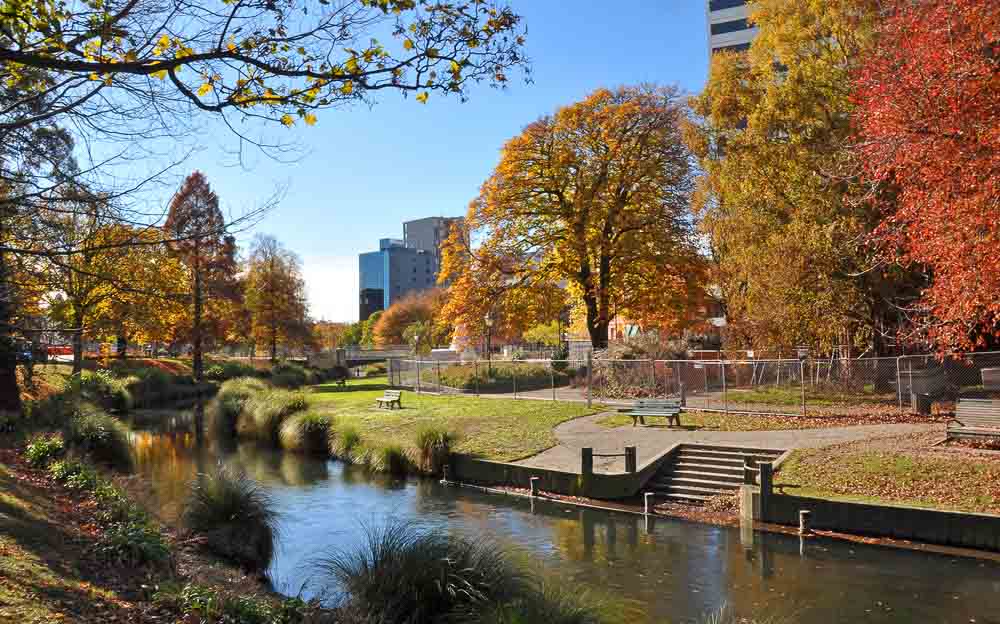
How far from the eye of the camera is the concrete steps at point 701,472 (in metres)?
15.7

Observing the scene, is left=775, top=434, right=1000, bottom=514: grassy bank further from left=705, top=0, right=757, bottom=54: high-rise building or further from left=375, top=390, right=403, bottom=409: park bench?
left=705, top=0, right=757, bottom=54: high-rise building

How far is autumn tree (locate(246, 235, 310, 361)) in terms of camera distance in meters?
54.8

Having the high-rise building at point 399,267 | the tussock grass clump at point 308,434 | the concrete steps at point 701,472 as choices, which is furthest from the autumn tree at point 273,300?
the high-rise building at point 399,267

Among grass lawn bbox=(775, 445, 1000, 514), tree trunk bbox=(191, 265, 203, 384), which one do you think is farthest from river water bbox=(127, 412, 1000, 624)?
tree trunk bbox=(191, 265, 203, 384)

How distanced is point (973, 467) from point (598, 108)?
22139 millimetres

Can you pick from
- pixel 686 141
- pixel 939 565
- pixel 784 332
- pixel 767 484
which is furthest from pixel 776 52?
pixel 939 565

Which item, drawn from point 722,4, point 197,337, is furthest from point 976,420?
point 722,4

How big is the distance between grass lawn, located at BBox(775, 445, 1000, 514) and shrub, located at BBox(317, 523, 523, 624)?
323 inches

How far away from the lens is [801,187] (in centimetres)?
2700

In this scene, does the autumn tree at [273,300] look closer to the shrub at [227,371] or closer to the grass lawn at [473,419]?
the shrub at [227,371]

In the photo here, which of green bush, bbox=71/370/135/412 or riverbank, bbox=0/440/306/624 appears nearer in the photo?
riverbank, bbox=0/440/306/624

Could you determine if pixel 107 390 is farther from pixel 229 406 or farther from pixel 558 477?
pixel 558 477

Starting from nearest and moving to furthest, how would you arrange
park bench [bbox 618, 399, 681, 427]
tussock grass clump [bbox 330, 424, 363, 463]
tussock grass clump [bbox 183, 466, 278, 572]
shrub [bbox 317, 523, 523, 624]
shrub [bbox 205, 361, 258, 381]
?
shrub [bbox 317, 523, 523, 624] → tussock grass clump [bbox 183, 466, 278, 572] → park bench [bbox 618, 399, 681, 427] → tussock grass clump [bbox 330, 424, 363, 463] → shrub [bbox 205, 361, 258, 381]

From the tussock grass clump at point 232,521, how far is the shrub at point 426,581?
139 inches
